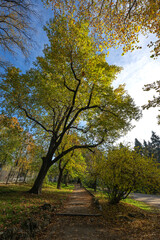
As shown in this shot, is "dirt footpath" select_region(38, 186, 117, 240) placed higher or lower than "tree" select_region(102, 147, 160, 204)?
lower

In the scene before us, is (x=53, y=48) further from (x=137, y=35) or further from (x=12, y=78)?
(x=137, y=35)

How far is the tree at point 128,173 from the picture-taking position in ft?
22.6

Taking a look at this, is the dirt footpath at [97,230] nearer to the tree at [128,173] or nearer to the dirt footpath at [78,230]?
the dirt footpath at [78,230]

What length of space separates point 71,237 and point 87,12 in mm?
9412

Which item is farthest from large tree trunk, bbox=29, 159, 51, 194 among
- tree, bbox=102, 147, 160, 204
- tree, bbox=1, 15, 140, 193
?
tree, bbox=102, 147, 160, 204

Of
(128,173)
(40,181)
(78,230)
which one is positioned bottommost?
(78,230)

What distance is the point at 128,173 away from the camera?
23.9 feet

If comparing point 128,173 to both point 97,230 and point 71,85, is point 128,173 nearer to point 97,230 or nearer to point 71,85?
point 97,230

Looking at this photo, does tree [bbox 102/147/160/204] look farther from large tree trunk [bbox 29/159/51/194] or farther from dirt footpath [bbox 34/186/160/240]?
large tree trunk [bbox 29/159/51/194]

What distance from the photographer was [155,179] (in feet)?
21.9

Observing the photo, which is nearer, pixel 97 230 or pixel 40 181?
pixel 97 230

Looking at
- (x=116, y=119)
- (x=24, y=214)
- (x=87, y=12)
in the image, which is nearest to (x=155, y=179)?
(x=116, y=119)

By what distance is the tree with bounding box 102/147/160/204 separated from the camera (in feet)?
22.6

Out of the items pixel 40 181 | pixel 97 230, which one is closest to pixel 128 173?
pixel 97 230
